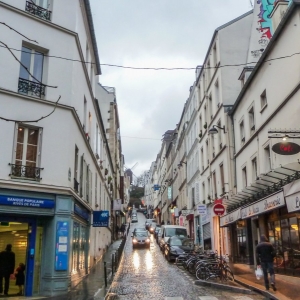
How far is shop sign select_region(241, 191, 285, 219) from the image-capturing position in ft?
45.5

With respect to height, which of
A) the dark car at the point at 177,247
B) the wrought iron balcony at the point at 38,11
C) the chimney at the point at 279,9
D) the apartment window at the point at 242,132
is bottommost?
the dark car at the point at 177,247

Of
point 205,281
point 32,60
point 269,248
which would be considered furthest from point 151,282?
point 32,60

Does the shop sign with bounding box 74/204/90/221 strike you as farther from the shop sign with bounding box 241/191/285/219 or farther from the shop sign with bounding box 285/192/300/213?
the shop sign with bounding box 285/192/300/213

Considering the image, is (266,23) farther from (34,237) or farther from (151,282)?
(34,237)

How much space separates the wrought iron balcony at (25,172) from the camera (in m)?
12.9

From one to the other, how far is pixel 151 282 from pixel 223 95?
48.1ft

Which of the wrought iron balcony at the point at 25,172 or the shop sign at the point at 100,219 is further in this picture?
the shop sign at the point at 100,219

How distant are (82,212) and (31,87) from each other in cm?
601

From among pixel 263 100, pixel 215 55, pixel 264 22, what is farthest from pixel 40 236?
pixel 215 55

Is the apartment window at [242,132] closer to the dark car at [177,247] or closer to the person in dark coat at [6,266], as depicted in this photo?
the dark car at [177,247]

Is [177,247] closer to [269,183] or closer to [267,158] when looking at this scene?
[267,158]

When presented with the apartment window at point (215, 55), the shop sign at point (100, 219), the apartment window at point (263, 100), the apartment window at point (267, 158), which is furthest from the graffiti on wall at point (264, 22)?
the shop sign at point (100, 219)

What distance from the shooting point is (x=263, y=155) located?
60.4 feet

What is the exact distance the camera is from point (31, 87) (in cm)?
1408
